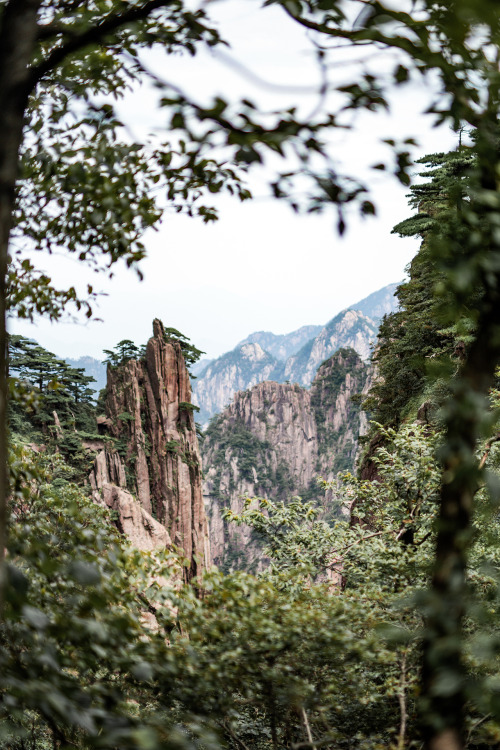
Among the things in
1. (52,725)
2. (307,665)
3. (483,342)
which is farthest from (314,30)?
(307,665)

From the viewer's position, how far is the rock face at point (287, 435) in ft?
289

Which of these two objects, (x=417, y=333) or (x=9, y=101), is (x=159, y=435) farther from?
(x=9, y=101)

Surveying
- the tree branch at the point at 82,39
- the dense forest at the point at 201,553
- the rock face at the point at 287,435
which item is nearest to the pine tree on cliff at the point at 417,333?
the dense forest at the point at 201,553

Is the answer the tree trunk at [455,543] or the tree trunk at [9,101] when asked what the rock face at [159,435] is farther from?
the tree trunk at [455,543]

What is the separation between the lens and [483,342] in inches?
52.2

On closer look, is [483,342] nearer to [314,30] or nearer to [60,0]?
[314,30]

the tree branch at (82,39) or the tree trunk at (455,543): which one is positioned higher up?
the tree branch at (82,39)

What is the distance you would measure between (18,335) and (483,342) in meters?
23.6

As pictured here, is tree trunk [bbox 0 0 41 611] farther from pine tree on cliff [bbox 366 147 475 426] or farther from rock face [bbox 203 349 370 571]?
rock face [bbox 203 349 370 571]

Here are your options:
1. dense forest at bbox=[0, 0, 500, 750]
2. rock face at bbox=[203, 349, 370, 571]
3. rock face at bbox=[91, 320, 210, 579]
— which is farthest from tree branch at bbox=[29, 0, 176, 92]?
rock face at bbox=[203, 349, 370, 571]

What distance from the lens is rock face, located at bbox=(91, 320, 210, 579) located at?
24.0 m

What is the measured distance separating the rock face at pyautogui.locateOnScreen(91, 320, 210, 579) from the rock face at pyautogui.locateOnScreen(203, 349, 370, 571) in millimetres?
61710

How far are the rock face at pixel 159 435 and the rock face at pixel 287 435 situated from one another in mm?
61710

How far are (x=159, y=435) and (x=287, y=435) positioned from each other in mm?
67314
